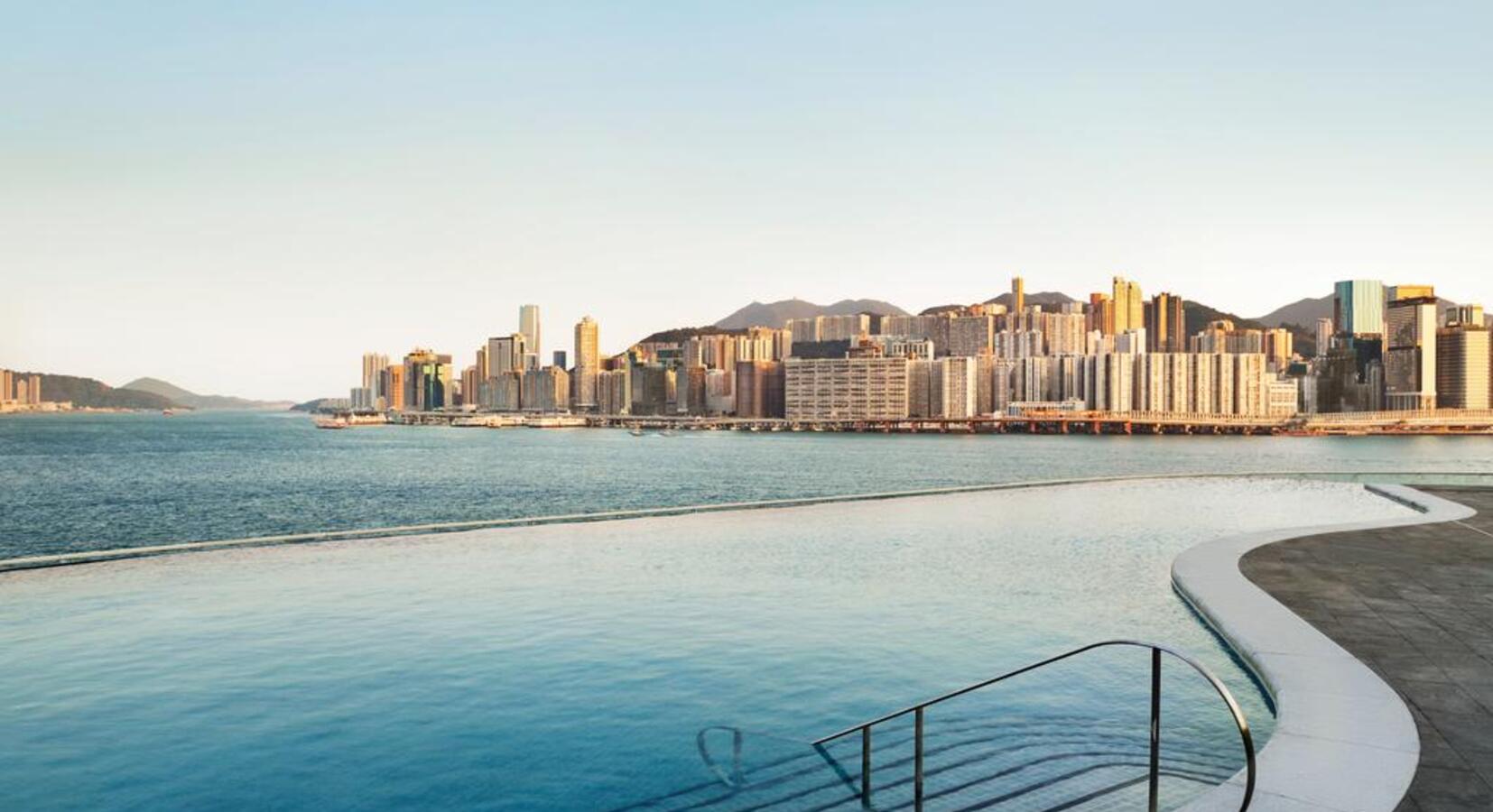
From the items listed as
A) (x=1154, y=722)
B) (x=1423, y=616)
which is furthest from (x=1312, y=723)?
(x=1423, y=616)

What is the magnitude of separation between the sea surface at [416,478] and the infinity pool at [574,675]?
26794 mm

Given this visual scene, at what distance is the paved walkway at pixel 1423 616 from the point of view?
23.9ft

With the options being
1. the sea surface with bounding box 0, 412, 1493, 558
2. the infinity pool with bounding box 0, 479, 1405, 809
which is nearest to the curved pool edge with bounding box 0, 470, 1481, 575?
the infinity pool with bounding box 0, 479, 1405, 809

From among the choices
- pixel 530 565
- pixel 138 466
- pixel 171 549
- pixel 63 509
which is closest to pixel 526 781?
pixel 530 565

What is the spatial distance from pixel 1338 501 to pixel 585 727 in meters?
31.4

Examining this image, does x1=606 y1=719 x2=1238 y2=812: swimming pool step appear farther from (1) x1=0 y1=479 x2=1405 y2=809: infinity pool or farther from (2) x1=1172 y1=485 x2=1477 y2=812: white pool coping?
(2) x1=1172 y1=485 x2=1477 y2=812: white pool coping

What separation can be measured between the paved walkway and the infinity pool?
1377mm

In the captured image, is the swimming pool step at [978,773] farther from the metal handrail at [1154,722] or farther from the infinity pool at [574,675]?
the metal handrail at [1154,722]

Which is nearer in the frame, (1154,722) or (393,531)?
(1154,722)

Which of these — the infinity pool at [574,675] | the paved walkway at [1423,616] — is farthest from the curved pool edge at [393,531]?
the paved walkway at [1423,616]

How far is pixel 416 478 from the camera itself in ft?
266

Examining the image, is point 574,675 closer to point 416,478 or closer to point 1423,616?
point 1423,616

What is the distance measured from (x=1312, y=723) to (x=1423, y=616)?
5091 mm

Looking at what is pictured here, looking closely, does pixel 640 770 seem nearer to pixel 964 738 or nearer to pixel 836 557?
pixel 964 738
